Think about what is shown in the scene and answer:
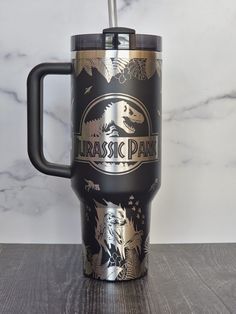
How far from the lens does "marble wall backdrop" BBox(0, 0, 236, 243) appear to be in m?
0.92

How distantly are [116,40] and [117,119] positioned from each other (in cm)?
9

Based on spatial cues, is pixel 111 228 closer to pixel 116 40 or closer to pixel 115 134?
pixel 115 134

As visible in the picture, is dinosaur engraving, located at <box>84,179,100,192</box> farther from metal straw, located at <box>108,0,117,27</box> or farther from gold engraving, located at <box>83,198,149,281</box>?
metal straw, located at <box>108,0,117,27</box>

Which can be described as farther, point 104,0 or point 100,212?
point 104,0

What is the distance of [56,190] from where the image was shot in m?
0.94

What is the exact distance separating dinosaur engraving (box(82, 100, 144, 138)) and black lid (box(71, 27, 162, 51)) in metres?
0.06

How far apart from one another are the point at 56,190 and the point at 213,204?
23 cm

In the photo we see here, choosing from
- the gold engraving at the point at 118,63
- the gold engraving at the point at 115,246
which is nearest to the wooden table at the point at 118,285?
the gold engraving at the point at 115,246

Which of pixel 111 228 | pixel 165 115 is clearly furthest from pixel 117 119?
pixel 165 115

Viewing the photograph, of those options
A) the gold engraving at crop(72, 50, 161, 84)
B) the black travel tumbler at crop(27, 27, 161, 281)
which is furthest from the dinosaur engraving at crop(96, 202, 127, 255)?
the gold engraving at crop(72, 50, 161, 84)

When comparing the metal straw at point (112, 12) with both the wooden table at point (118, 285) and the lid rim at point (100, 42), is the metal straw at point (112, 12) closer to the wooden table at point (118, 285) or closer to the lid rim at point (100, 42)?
the lid rim at point (100, 42)

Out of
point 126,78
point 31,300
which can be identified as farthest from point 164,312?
point 126,78

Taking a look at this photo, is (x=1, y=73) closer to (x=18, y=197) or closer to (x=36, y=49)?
(x=36, y=49)

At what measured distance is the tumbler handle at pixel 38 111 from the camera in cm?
76
